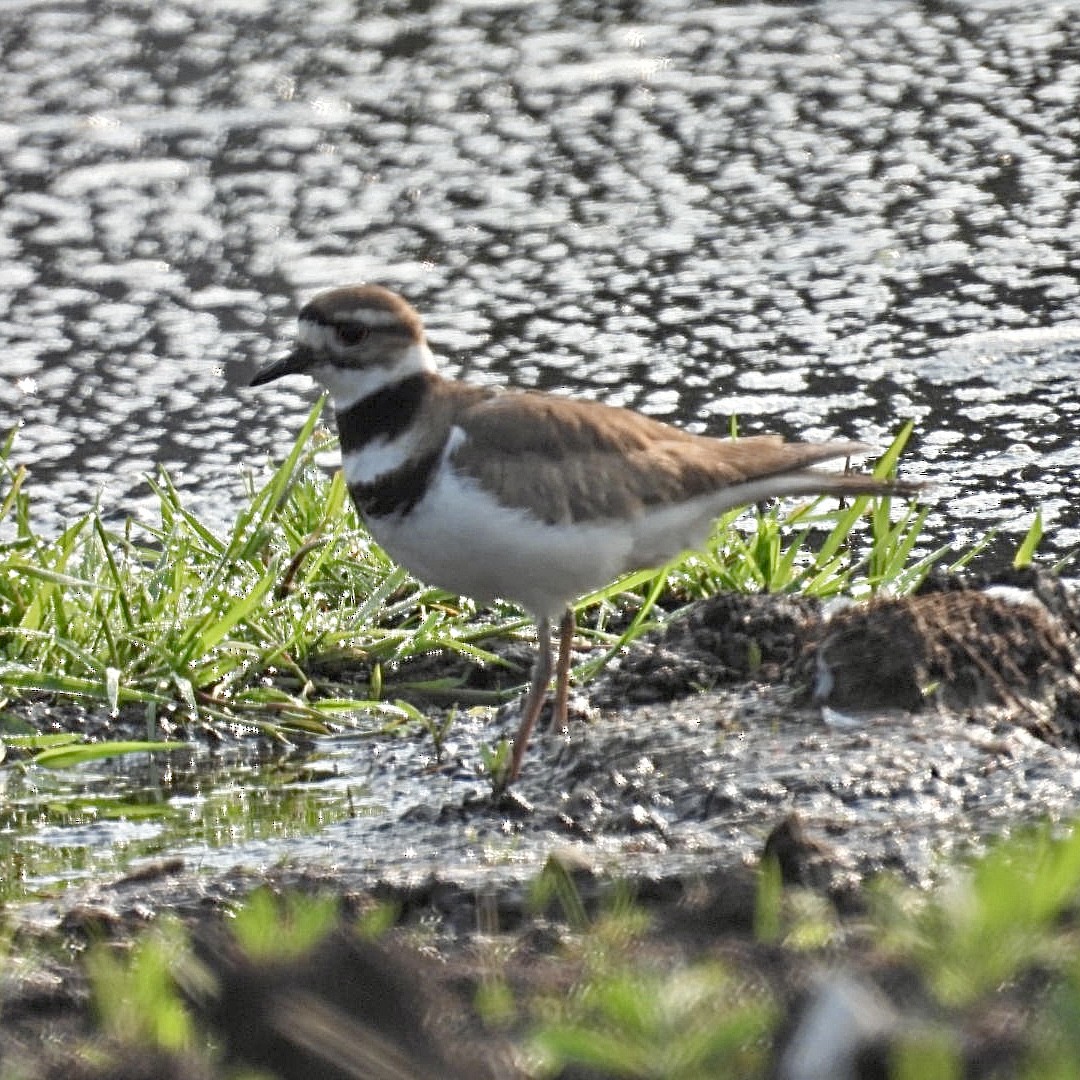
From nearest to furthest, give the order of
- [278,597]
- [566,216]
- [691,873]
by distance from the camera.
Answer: [691,873] < [278,597] < [566,216]

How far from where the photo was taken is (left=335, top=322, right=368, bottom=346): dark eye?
562 cm

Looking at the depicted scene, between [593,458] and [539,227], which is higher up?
[593,458]

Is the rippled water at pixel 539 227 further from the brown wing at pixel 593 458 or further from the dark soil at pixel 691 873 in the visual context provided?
the brown wing at pixel 593 458

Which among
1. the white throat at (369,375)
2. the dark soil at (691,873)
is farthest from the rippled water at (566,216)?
the white throat at (369,375)

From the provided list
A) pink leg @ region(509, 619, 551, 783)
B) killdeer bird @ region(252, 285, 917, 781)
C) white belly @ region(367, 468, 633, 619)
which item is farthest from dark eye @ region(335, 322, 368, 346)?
pink leg @ region(509, 619, 551, 783)

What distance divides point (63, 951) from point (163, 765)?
1580 mm

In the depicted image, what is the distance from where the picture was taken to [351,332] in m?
5.62

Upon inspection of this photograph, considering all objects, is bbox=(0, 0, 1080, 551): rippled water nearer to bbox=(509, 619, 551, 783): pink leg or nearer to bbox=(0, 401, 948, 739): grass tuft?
bbox=(0, 401, 948, 739): grass tuft

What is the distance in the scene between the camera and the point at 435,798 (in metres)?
5.45

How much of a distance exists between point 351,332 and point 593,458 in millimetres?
696

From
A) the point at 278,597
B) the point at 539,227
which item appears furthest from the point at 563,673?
the point at 539,227

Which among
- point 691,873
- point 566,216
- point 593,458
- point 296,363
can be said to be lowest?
point 566,216

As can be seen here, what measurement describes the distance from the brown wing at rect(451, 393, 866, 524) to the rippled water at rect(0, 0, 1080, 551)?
61.1 inches

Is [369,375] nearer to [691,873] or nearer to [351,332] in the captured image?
[351,332]
